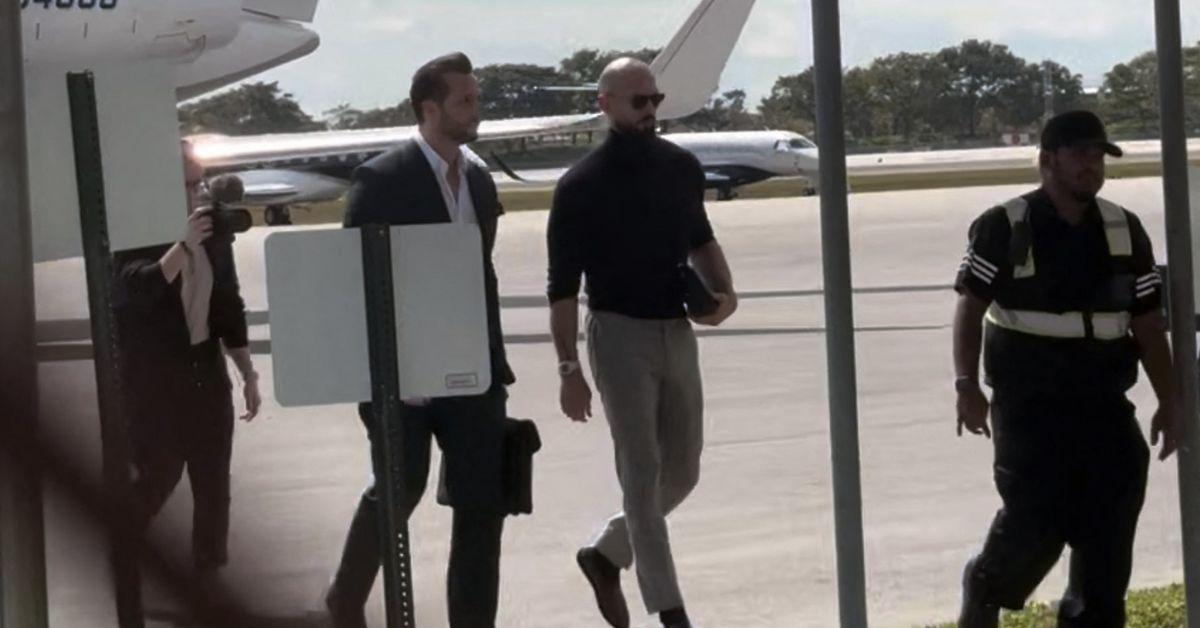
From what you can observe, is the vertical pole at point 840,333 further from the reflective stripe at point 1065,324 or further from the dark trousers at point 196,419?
the dark trousers at point 196,419

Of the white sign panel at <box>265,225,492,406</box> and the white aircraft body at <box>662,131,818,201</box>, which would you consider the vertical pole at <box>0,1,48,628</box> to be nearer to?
the white sign panel at <box>265,225,492,406</box>

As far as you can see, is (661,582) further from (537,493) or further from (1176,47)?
(537,493)

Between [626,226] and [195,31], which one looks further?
[195,31]

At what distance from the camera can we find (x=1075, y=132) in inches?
190

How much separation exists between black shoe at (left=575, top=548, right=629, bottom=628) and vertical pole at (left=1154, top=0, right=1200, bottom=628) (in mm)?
1661

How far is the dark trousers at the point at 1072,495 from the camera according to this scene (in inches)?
187

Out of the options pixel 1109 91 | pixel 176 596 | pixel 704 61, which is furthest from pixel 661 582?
pixel 704 61

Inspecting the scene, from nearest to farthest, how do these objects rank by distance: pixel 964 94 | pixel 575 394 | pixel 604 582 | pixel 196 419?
1. pixel 575 394
2. pixel 604 582
3. pixel 196 419
4. pixel 964 94

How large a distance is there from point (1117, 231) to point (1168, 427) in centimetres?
54

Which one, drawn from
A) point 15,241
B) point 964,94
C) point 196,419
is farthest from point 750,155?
point 15,241

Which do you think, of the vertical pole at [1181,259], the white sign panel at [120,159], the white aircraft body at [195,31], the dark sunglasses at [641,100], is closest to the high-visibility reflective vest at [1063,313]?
the vertical pole at [1181,259]

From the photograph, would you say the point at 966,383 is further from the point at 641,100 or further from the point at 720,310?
the point at 641,100

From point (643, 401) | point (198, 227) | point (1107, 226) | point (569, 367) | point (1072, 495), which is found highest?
point (198, 227)

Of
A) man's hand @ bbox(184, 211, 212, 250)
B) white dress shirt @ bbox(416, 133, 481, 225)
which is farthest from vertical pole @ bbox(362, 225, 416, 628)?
man's hand @ bbox(184, 211, 212, 250)
